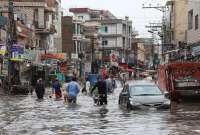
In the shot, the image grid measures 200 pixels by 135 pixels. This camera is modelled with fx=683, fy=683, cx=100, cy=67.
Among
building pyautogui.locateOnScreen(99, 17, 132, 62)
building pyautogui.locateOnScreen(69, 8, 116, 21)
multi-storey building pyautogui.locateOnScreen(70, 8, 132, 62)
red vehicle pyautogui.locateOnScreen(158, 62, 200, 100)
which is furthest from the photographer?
building pyautogui.locateOnScreen(99, 17, 132, 62)

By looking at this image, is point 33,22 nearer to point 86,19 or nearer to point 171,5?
point 171,5

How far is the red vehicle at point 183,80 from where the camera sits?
36656mm

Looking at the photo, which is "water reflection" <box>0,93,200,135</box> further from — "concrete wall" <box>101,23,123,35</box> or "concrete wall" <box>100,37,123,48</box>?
"concrete wall" <box>100,37,123,48</box>

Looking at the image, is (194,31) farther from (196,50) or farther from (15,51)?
(15,51)

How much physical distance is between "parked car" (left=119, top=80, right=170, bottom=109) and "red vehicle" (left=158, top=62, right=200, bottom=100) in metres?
6.53

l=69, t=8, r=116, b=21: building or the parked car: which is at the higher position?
l=69, t=8, r=116, b=21: building

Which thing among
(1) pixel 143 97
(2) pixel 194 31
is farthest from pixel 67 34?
(1) pixel 143 97

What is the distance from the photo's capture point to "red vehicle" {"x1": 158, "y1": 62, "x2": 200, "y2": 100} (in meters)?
36.7

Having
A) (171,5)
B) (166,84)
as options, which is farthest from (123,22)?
(166,84)

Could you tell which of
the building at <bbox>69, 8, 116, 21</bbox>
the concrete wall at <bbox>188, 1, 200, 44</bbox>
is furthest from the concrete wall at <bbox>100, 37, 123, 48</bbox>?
the concrete wall at <bbox>188, 1, 200, 44</bbox>

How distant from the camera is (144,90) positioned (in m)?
30.0

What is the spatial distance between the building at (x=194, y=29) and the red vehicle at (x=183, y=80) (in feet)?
53.0

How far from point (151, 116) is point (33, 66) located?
1850 inches

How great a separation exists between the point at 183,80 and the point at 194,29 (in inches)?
901
